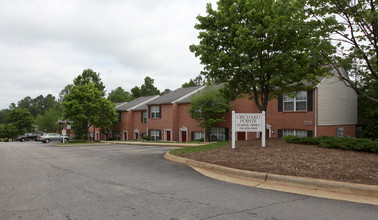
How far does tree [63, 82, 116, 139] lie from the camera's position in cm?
3234

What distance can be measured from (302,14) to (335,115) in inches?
599

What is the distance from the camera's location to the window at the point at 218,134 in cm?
2652

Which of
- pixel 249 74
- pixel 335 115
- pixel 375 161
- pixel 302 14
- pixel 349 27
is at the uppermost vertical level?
pixel 302 14

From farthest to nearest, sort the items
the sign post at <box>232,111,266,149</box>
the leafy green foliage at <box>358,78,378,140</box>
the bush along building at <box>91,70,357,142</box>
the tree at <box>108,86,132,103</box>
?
the tree at <box>108,86,132,103</box>, the leafy green foliage at <box>358,78,378,140</box>, the bush along building at <box>91,70,357,142</box>, the sign post at <box>232,111,266,149</box>

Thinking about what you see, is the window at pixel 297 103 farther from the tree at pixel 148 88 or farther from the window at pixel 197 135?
the tree at pixel 148 88

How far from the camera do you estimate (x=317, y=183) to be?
19.8 ft

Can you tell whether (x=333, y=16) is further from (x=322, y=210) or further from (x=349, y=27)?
(x=322, y=210)

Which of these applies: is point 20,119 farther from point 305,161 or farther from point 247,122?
point 305,161

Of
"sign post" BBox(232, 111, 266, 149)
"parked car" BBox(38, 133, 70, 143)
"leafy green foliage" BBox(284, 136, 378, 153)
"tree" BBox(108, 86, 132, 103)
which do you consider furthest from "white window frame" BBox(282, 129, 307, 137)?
"tree" BBox(108, 86, 132, 103)

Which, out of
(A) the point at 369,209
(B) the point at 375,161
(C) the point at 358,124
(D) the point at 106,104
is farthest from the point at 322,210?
(D) the point at 106,104

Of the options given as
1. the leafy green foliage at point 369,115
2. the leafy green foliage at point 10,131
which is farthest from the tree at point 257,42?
the leafy green foliage at point 10,131

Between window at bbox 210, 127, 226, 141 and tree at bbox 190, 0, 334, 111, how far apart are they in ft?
44.4

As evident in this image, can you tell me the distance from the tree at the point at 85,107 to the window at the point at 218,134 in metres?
16.2

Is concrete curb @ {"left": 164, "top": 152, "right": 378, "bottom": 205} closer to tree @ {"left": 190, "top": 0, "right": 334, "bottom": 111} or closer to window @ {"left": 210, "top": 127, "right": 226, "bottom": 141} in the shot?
tree @ {"left": 190, "top": 0, "right": 334, "bottom": 111}
